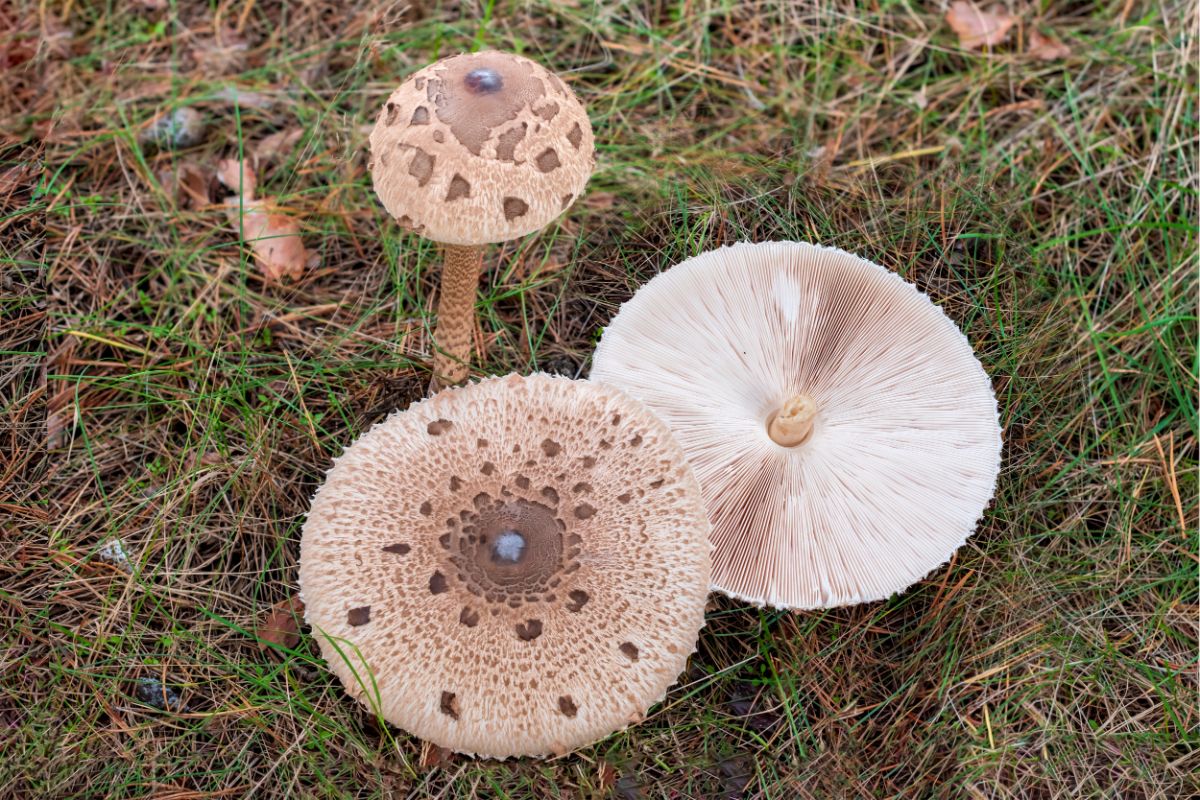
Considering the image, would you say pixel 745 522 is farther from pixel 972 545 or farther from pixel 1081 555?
pixel 1081 555

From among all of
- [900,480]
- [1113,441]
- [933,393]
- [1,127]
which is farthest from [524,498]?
[1,127]

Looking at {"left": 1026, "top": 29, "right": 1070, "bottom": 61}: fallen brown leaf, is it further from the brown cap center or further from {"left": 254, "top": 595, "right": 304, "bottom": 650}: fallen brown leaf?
{"left": 254, "top": 595, "right": 304, "bottom": 650}: fallen brown leaf

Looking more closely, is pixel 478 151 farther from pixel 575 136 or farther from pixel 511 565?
pixel 511 565

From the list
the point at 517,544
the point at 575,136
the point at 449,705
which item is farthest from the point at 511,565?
the point at 575,136

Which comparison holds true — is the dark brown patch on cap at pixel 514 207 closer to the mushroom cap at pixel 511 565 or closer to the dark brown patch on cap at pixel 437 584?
the mushroom cap at pixel 511 565

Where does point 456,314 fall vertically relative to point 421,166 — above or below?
below

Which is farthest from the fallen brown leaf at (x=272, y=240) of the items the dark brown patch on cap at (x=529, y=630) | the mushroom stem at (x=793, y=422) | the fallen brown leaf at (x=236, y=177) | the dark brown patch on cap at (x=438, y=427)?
the mushroom stem at (x=793, y=422)
